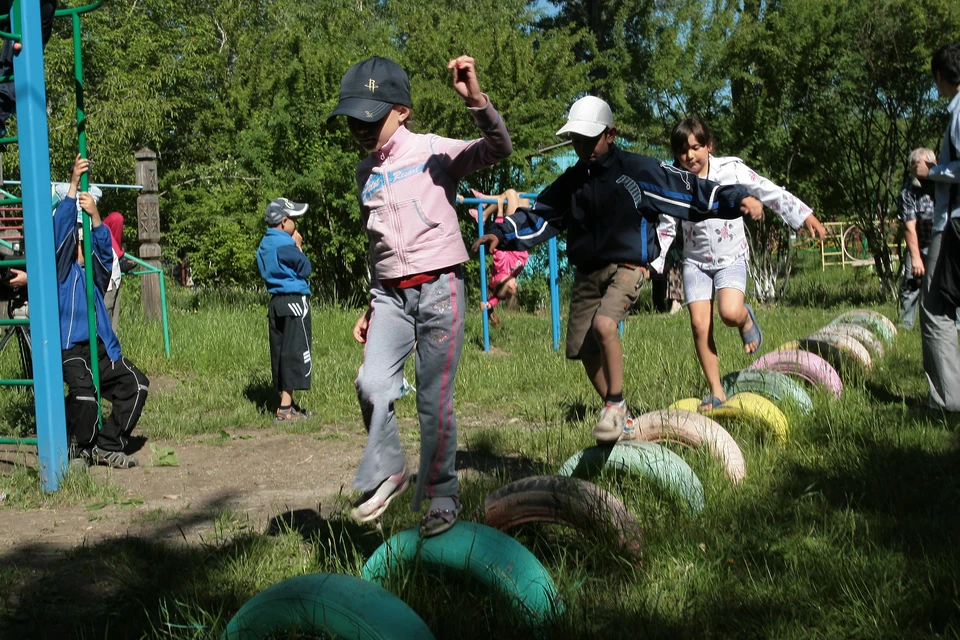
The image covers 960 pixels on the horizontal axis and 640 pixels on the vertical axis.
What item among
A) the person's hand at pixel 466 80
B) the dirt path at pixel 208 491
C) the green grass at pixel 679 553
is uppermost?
the person's hand at pixel 466 80

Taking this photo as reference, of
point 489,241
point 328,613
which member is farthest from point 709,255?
point 328,613

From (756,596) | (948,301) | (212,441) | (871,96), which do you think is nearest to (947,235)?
(948,301)

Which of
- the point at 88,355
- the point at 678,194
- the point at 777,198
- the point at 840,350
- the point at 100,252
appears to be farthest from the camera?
the point at 840,350

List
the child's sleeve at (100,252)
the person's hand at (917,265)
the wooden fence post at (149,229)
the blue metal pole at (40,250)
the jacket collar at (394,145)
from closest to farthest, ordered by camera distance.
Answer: the jacket collar at (394,145), the blue metal pole at (40,250), the child's sleeve at (100,252), the person's hand at (917,265), the wooden fence post at (149,229)

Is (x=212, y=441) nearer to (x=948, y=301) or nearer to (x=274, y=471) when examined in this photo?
(x=274, y=471)

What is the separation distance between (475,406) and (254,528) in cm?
353

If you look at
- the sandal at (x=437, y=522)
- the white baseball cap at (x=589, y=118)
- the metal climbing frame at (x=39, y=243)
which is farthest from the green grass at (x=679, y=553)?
the white baseball cap at (x=589, y=118)

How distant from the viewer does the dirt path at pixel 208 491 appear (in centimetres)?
477

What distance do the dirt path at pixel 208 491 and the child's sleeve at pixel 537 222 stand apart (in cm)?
156

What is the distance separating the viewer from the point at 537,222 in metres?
5.19

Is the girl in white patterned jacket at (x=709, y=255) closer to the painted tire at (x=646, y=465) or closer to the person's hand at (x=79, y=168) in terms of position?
the painted tire at (x=646, y=465)

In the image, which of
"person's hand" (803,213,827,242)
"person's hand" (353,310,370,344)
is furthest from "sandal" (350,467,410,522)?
"person's hand" (803,213,827,242)

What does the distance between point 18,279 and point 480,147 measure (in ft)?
11.9

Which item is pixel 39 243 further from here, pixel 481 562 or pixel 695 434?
pixel 695 434
